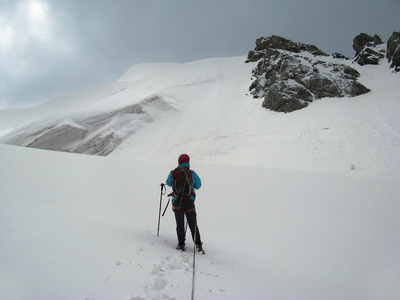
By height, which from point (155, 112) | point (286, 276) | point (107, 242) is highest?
point (155, 112)

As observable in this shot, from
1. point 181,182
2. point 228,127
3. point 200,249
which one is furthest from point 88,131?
point 200,249

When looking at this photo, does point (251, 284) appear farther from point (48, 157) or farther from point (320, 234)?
point (48, 157)

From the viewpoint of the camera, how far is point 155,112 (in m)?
27.0

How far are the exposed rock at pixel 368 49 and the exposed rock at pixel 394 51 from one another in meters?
1.31

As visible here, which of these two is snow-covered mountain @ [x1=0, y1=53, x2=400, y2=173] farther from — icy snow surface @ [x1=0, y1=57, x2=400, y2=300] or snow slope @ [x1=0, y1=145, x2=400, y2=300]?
snow slope @ [x1=0, y1=145, x2=400, y2=300]

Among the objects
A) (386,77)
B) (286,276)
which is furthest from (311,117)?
(286,276)

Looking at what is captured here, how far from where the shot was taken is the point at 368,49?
1192 inches

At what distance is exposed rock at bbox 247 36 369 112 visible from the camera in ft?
79.7

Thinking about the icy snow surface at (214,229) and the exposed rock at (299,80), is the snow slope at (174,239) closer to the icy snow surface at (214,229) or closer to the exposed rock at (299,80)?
the icy snow surface at (214,229)

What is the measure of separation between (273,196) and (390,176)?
347 inches

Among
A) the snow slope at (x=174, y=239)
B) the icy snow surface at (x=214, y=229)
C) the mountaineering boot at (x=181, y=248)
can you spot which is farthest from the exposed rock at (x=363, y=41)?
the mountaineering boot at (x=181, y=248)

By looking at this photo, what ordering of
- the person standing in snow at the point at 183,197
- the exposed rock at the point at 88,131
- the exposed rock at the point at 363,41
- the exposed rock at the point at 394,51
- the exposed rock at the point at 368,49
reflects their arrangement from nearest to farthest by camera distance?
the person standing in snow at the point at 183,197, the exposed rock at the point at 88,131, the exposed rock at the point at 394,51, the exposed rock at the point at 368,49, the exposed rock at the point at 363,41

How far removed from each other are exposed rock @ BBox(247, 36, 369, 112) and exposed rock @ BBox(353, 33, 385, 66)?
11.8ft

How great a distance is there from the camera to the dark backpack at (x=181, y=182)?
4168mm
